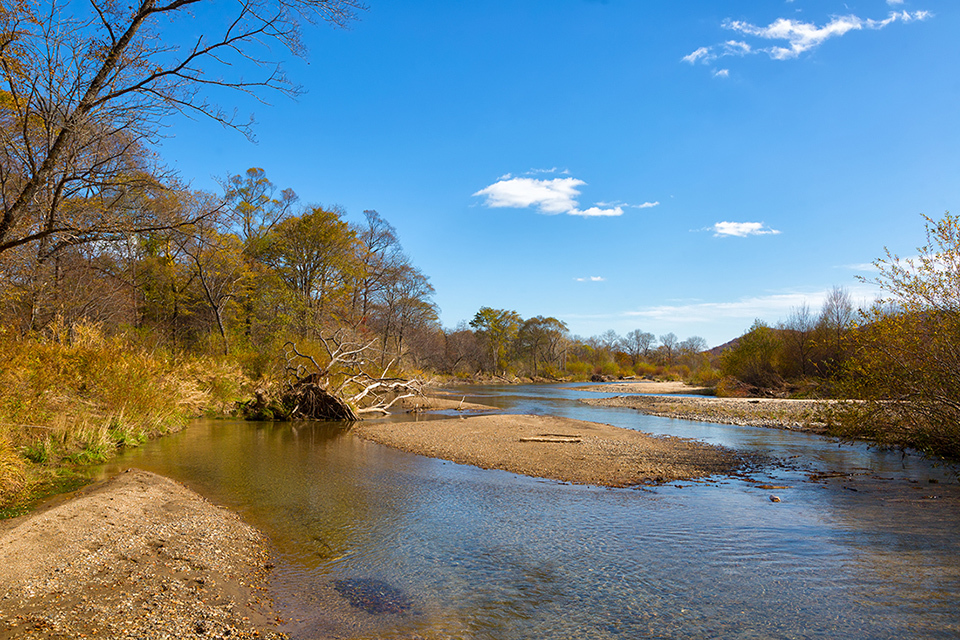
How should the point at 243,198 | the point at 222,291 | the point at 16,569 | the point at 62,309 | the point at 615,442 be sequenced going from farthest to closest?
1. the point at 243,198
2. the point at 222,291
3. the point at 62,309
4. the point at 615,442
5. the point at 16,569

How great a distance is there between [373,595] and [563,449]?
28.3ft

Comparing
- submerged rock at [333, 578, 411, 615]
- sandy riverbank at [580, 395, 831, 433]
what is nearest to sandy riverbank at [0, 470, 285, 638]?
submerged rock at [333, 578, 411, 615]

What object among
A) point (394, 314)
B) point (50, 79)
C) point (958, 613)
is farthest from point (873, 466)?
point (394, 314)

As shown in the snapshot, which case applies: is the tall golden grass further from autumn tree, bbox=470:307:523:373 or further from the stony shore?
autumn tree, bbox=470:307:523:373

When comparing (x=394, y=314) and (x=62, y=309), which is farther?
(x=394, y=314)

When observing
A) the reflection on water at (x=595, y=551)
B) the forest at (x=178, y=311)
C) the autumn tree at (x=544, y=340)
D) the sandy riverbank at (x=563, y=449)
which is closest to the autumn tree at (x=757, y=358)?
the forest at (x=178, y=311)

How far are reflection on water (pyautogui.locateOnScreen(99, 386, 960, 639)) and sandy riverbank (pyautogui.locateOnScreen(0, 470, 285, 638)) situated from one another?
438 mm

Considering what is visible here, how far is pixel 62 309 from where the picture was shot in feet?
57.0

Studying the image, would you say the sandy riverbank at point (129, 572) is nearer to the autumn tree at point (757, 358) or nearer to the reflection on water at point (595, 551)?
the reflection on water at point (595, 551)

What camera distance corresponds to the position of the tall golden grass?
27.0ft

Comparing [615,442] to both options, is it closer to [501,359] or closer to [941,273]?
[941,273]

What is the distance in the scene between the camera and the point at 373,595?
4656mm

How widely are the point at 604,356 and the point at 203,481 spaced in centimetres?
8269

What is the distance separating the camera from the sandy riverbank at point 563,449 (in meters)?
10.3
